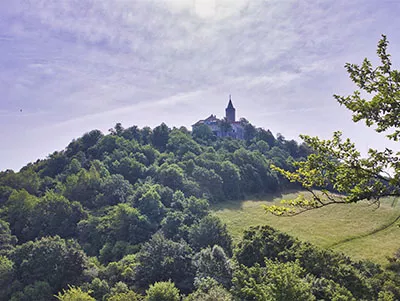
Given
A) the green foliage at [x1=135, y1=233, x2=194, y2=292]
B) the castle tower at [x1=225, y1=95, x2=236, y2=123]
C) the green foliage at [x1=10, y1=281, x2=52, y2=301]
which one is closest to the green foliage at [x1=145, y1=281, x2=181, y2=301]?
the green foliage at [x1=135, y1=233, x2=194, y2=292]

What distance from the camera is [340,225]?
4941 cm

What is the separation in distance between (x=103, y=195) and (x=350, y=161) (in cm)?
5828

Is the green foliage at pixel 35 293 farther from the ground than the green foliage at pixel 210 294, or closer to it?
closer to it

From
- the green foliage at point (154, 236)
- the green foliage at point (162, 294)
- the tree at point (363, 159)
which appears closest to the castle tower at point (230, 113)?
the green foliage at point (154, 236)

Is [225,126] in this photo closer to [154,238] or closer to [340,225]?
[340,225]

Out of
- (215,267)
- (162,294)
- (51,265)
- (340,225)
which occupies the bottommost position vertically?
(340,225)

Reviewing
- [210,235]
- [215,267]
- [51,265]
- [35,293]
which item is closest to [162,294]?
[215,267]

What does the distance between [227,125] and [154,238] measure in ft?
268

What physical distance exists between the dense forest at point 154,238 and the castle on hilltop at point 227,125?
16.6 meters

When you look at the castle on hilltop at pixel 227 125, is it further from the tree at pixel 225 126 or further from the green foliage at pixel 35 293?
the green foliage at pixel 35 293

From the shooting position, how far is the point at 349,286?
23328 mm

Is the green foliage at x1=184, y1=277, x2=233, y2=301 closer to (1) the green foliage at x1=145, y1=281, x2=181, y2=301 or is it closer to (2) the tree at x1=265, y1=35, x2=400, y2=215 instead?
(1) the green foliage at x1=145, y1=281, x2=181, y2=301

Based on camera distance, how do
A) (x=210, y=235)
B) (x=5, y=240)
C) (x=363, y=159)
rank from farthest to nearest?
1. (x=5, y=240)
2. (x=210, y=235)
3. (x=363, y=159)

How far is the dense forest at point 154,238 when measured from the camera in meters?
24.1
